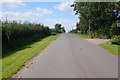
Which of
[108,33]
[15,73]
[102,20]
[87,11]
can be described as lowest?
[15,73]

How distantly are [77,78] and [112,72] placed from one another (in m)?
1.73

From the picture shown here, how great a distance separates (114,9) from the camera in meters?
26.5

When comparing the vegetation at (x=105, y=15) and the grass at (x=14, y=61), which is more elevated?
the vegetation at (x=105, y=15)

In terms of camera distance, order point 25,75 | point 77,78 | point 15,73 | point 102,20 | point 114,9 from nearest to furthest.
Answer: point 77,78, point 25,75, point 15,73, point 114,9, point 102,20

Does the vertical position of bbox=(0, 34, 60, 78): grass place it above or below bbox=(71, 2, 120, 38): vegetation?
below

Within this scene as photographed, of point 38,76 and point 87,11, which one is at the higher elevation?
point 87,11

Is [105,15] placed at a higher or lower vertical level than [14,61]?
higher

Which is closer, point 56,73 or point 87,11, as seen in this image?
point 56,73

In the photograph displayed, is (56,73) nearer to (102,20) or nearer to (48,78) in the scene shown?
(48,78)

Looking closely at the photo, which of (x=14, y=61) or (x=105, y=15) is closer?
(x=14, y=61)

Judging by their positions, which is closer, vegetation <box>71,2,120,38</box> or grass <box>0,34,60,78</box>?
grass <box>0,34,60,78</box>

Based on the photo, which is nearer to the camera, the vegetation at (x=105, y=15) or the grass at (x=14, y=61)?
the grass at (x=14, y=61)

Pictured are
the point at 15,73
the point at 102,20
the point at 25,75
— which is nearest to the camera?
the point at 25,75

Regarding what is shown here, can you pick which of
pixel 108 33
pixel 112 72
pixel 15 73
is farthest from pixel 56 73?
pixel 108 33
